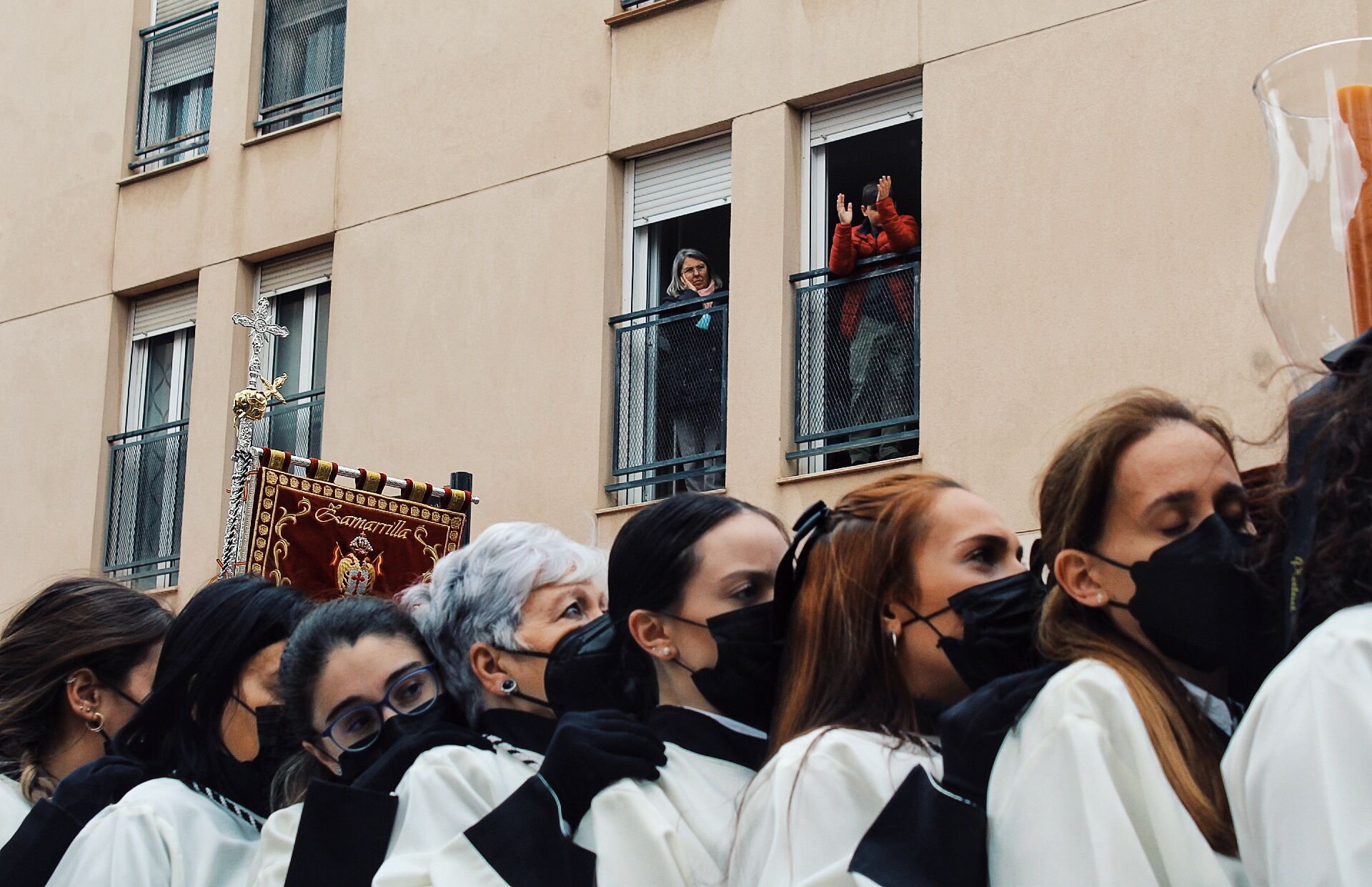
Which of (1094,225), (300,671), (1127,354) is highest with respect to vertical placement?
(1094,225)

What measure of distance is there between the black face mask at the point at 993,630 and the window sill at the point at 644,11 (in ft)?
26.7

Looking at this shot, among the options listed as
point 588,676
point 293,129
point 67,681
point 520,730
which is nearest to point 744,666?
point 588,676

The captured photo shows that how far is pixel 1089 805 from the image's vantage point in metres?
2.76

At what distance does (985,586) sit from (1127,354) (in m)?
5.92

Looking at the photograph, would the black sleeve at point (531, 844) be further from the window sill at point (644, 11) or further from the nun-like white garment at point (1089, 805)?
the window sill at point (644, 11)

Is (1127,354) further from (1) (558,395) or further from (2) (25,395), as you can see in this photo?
(2) (25,395)

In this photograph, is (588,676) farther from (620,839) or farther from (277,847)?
(277,847)

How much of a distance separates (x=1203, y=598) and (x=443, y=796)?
1.69 metres

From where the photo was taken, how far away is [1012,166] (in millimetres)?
9766

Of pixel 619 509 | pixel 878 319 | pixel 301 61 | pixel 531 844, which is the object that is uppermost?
pixel 301 61

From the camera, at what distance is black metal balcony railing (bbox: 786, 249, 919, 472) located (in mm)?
10156

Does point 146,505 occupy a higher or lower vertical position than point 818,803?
higher

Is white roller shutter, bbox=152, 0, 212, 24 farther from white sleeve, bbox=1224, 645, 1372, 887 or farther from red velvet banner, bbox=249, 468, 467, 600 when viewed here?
white sleeve, bbox=1224, 645, 1372, 887

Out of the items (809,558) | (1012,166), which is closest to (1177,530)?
(809,558)
